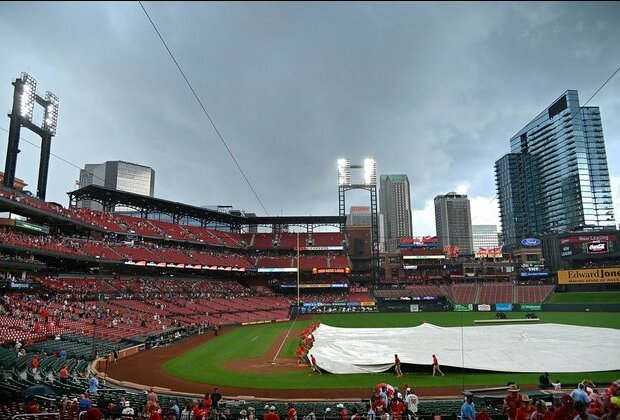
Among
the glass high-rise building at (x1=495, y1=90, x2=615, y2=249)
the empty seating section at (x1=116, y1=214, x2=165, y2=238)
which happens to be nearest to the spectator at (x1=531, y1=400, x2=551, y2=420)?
the empty seating section at (x1=116, y1=214, x2=165, y2=238)

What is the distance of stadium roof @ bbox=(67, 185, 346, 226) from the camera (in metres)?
62.0

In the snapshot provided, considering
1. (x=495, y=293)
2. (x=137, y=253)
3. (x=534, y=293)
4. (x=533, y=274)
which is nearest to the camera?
(x=137, y=253)

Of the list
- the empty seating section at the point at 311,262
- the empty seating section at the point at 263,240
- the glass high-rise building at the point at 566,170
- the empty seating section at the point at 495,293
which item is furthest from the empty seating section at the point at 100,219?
the glass high-rise building at the point at 566,170

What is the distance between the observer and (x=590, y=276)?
7075 cm

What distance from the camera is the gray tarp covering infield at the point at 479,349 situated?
797 inches

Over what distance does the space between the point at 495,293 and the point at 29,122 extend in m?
79.0

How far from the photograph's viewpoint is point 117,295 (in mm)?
48344

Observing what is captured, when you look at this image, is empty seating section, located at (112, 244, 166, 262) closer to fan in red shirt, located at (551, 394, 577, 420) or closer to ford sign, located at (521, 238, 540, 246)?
fan in red shirt, located at (551, 394, 577, 420)

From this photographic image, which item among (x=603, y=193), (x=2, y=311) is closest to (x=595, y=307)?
(x=2, y=311)

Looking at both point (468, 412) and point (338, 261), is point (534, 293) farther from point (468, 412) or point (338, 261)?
point (468, 412)

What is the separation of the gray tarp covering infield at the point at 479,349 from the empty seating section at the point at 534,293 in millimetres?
45449

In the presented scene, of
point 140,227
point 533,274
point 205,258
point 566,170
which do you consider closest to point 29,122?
point 140,227

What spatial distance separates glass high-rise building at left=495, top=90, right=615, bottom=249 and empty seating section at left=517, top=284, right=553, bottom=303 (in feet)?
220

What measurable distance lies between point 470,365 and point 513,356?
2849mm
